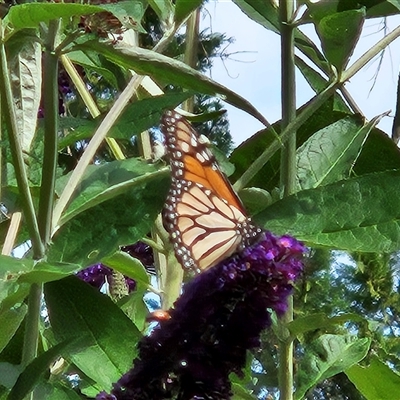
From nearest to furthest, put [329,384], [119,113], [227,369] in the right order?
1. [227,369]
2. [119,113]
3. [329,384]

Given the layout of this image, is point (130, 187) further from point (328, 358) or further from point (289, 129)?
point (328, 358)

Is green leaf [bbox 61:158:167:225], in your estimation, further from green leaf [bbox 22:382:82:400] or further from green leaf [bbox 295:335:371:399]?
green leaf [bbox 295:335:371:399]

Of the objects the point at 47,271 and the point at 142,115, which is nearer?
the point at 47,271

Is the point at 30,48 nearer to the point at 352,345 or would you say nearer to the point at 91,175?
the point at 91,175

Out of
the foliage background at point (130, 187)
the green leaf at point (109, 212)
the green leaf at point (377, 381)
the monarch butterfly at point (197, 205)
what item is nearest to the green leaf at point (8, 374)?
the foliage background at point (130, 187)

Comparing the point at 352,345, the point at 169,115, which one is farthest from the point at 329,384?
the point at 169,115

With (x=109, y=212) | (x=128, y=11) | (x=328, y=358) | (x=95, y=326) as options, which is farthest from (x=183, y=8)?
(x=328, y=358)
